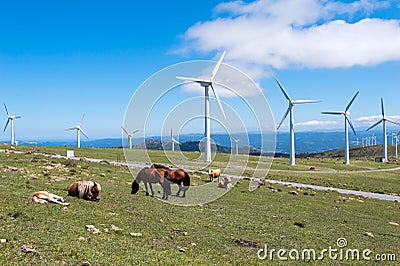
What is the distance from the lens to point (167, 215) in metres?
19.4

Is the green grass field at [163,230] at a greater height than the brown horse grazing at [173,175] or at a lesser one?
lesser

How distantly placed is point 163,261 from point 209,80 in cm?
6304

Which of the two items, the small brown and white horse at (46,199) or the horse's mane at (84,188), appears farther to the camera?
the horse's mane at (84,188)

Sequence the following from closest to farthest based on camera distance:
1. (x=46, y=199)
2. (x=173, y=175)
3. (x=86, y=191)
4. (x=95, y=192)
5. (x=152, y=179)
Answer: (x=46, y=199), (x=86, y=191), (x=95, y=192), (x=152, y=179), (x=173, y=175)

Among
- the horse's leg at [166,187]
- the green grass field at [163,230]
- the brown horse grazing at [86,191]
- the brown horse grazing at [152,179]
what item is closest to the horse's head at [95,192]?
the brown horse grazing at [86,191]

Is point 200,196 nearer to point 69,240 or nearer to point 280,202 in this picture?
point 280,202

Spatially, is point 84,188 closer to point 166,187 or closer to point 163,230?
point 166,187

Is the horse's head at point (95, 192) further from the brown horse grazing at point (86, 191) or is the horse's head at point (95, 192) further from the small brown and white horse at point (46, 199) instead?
the small brown and white horse at point (46, 199)

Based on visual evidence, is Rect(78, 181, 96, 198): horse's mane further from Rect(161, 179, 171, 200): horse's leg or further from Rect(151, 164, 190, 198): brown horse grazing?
Rect(161, 179, 171, 200): horse's leg

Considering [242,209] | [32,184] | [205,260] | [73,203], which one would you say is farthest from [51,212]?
[242,209]

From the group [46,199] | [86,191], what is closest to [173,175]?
[86,191]

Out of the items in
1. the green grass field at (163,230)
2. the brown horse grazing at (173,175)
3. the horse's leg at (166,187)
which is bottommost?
the green grass field at (163,230)

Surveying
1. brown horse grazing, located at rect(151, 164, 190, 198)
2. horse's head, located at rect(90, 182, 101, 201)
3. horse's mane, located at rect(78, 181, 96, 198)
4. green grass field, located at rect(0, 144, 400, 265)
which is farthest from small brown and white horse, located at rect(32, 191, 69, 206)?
brown horse grazing, located at rect(151, 164, 190, 198)

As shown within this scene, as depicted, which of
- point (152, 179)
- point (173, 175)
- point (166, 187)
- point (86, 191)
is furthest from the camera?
point (173, 175)
